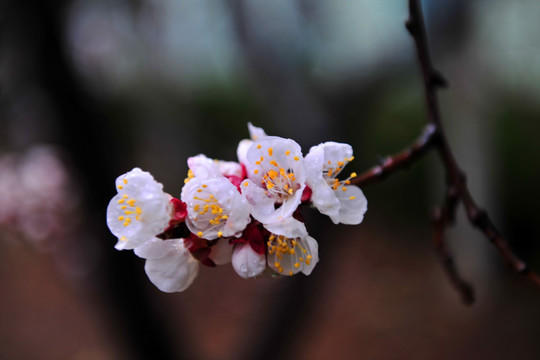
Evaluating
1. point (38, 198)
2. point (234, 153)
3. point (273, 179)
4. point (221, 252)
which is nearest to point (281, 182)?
point (273, 179)

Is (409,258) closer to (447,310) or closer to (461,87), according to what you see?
(447,310)

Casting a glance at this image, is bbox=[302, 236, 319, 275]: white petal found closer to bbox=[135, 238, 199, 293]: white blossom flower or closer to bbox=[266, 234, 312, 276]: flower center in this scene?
bbox=[266, 234, 312, 276]: flower center

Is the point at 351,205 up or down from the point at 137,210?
down

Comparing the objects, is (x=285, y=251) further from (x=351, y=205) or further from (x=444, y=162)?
(x=444, y=162)

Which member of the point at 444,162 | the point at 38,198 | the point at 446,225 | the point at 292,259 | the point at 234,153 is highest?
the point at 292,259

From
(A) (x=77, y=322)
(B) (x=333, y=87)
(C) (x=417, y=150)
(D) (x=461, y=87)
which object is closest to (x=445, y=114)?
(D) (x=461, y=87)
